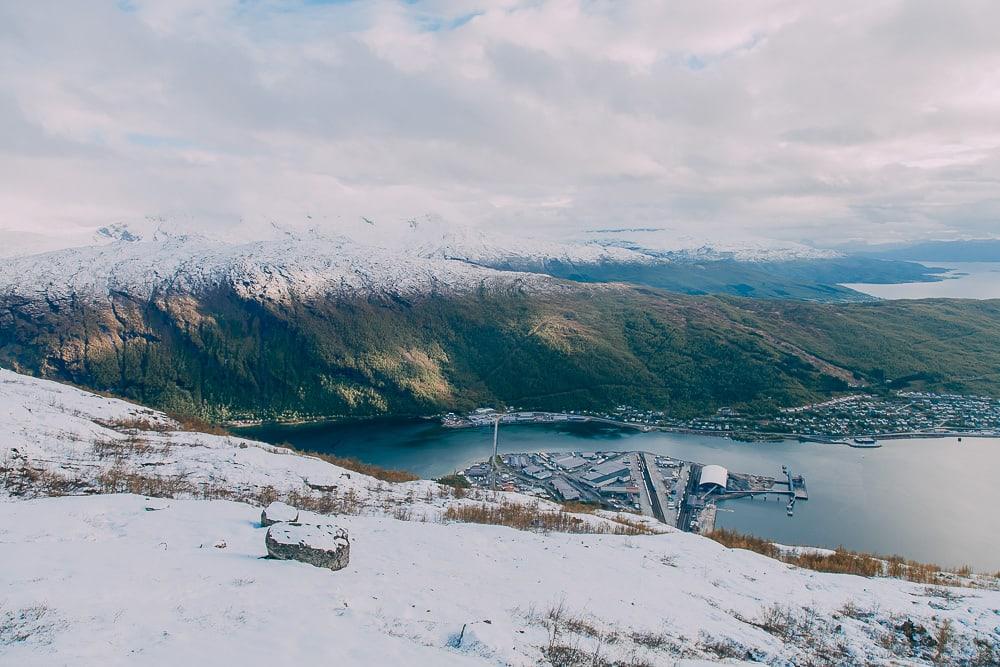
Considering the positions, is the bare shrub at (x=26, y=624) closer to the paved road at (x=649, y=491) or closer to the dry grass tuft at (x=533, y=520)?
the dry grass tuft at (x=533, y=520)

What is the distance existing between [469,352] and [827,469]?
8040 centimetres

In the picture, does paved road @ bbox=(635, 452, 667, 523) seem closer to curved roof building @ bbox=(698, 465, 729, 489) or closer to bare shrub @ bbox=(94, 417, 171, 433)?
curved roof building @ bbox=(698, 465, 729, 489)

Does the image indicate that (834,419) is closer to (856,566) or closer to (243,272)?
(856,566)

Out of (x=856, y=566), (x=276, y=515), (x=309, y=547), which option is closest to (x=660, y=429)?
(x=856, y=566)

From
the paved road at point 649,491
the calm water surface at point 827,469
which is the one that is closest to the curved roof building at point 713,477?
the calm water surface at point 827,469

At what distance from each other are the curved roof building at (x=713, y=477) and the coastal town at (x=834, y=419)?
22.9 meters

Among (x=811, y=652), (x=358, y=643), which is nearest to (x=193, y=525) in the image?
(x=358, y=643)

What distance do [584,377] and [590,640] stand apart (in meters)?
102

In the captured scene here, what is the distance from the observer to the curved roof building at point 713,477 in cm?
5688

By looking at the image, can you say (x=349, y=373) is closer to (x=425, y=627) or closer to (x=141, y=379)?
(x=141, y=379)

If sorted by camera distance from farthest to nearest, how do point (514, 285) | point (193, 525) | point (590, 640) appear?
point (514, 285)
point (193, 525)
point (590, 640)

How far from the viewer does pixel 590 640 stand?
311 inches

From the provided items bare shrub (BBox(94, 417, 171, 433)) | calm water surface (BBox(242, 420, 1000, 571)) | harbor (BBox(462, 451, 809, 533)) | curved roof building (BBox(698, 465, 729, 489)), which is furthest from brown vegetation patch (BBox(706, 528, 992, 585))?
curved roof building (BBox(698, 465, 729, 489))

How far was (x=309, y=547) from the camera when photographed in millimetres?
9086
